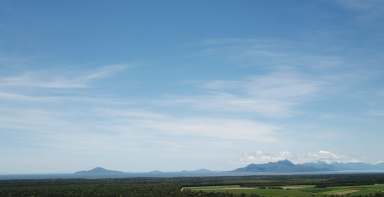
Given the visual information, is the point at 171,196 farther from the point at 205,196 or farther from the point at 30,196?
the point at 30,196

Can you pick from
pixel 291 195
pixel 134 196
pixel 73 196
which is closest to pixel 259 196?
pixel 291 195

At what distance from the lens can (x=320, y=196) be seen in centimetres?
10575

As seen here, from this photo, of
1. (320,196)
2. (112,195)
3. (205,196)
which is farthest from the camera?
(112,195)

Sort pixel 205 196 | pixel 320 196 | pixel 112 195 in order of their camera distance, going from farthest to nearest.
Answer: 1. pixel 112 195
2. pixel 205 196
3. pixel 320 196

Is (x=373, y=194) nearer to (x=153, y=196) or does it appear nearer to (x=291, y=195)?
(x=291, y=195)

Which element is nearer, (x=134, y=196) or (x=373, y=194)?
(x=373, y=194)

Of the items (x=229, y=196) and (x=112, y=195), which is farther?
(x=112, y=195)

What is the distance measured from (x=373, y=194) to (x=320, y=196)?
15.1m

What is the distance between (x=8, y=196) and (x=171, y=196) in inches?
1998

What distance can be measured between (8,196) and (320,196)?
8826 cm

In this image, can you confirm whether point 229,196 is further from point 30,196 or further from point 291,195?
point 30,196

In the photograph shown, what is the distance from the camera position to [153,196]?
122375mm

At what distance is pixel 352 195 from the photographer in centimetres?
11100

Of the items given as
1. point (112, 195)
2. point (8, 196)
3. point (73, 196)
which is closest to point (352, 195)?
point (112, 195)
